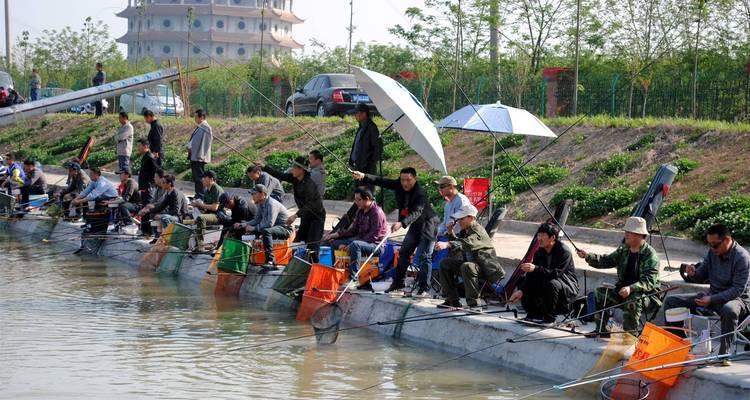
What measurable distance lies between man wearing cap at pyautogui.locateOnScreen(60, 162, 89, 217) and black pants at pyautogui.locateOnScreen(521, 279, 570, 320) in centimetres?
1280

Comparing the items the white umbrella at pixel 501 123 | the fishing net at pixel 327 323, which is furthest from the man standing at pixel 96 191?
the fishing net at pixel 327 323

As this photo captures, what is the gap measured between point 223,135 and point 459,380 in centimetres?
2508

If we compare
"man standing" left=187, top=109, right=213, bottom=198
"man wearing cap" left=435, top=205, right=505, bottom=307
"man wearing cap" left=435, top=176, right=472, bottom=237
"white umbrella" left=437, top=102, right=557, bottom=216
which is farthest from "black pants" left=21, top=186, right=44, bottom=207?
"man wearing cap" left=435, top=205, right=505, bottom=307

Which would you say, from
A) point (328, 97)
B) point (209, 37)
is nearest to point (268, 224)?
point (328, 97)

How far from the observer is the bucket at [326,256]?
15.1 meters

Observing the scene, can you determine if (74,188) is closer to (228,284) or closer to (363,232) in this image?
(228,284)

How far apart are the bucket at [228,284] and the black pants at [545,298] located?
5.85 metres

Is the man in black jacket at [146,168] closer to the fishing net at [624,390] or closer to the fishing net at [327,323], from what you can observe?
the fishing net at [327,323]

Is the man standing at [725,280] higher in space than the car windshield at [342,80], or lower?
lower

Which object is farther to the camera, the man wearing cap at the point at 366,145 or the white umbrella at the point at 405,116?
the man wearing cap at the point at 366,145

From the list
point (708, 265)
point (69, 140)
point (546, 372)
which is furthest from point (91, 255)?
point (69, 140)

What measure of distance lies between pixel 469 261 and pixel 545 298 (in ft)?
4.08

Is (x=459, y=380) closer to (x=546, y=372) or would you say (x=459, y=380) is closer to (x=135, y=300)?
(x=546, y=372)

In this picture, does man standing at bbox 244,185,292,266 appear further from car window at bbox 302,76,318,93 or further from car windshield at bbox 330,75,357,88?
car window at bbox 302,76,318,93
